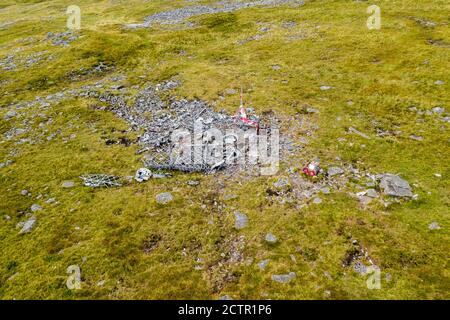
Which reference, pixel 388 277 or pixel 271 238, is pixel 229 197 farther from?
pixel 388 277

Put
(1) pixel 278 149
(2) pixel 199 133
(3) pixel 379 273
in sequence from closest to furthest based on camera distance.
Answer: (3) pixel 379 273 → (1) pixel 278 149 → (2) pixel 199 133

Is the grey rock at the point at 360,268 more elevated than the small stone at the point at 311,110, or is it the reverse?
the small stone at the point at 311,110

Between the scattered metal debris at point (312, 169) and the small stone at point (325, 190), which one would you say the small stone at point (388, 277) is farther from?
the scattered metal debris at point (312, 169)

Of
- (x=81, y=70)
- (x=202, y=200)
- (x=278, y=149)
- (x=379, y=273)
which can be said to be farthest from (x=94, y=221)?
(x=81, y=70)

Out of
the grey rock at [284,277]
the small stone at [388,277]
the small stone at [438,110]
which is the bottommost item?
the small stone at [388,277]

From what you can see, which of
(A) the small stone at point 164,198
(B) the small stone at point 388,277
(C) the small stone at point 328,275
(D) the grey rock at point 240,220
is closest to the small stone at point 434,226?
(B) the small stone at point 388,277
